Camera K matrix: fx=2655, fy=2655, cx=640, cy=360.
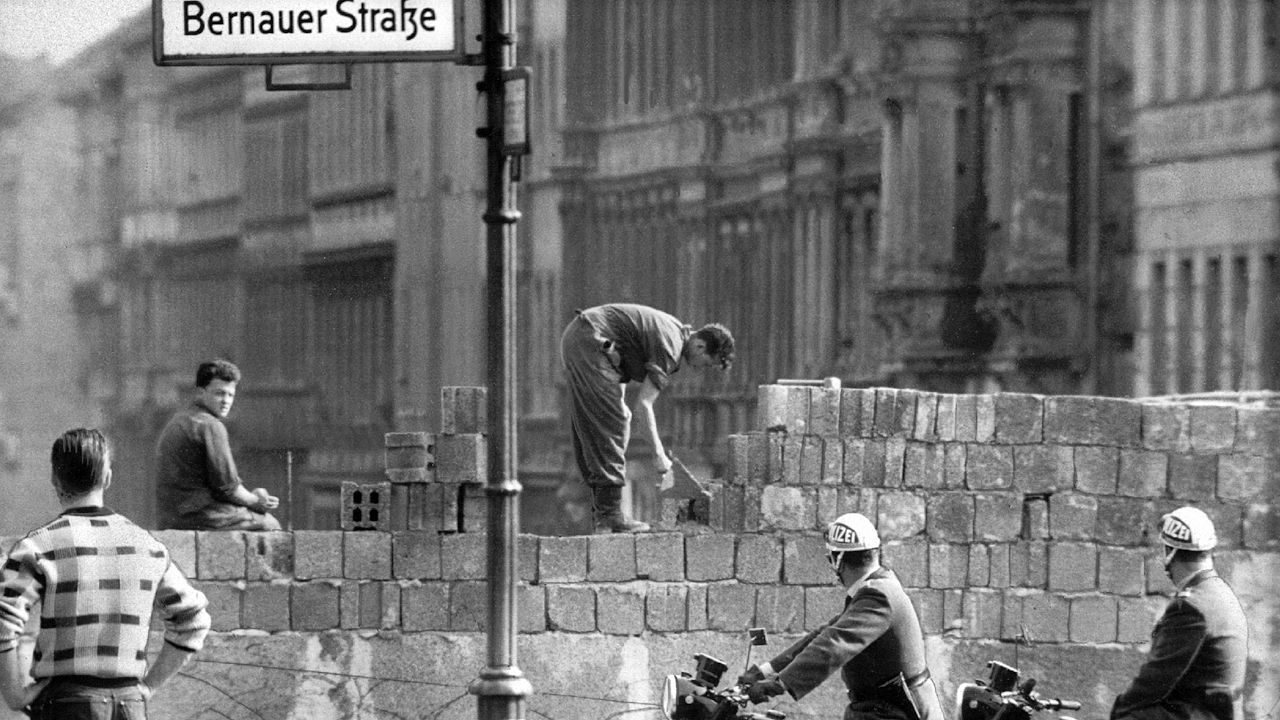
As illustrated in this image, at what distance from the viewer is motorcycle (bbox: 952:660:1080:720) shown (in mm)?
10391

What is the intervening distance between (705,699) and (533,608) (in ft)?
9.79

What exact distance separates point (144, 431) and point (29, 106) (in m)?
4.53

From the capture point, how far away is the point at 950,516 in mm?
13914

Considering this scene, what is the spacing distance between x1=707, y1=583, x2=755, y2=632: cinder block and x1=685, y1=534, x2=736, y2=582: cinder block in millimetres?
67

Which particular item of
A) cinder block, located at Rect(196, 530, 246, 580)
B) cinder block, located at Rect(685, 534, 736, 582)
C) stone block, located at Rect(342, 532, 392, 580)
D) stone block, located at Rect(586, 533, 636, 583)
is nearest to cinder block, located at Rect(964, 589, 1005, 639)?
cinder block, located at Rect(685, 534, 736, 582)

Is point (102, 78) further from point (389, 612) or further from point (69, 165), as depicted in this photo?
point (389, 612)

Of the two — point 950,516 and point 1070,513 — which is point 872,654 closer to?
point 950,516

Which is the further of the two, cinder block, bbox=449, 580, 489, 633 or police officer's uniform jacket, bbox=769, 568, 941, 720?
cinder block, bbox=449, 580, 489, 633

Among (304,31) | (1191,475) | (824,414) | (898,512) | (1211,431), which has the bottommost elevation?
(898,512)

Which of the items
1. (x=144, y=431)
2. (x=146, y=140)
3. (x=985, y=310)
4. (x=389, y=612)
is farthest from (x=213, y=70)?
(x=389, y=612)

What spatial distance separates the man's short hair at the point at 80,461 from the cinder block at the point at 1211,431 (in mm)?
7345

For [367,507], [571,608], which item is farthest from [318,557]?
[571,608]

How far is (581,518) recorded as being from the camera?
2450cm

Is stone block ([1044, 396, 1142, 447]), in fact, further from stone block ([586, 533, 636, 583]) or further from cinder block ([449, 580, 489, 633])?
cinder block ([449, 580, 489, 633])
